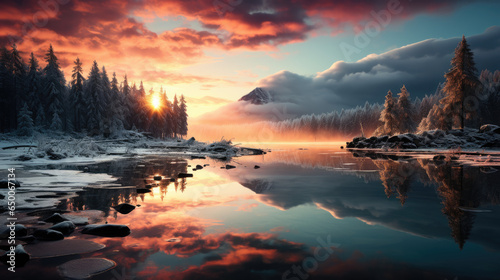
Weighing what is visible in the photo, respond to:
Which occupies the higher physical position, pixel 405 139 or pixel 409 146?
pixel 405 139

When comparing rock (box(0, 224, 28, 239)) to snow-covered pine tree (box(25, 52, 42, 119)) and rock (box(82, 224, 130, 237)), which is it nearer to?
rock (box(82, 224, 130, 237))

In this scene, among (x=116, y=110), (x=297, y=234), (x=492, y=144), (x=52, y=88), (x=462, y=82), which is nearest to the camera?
(x=297, y=234)

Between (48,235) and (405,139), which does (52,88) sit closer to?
(48,235)

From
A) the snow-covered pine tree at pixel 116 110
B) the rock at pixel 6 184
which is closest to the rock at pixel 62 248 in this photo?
the rock at pixel 6 184

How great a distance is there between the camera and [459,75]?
44.7 metres

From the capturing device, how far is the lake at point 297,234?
12.1ft

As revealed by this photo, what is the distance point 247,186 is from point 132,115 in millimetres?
76426

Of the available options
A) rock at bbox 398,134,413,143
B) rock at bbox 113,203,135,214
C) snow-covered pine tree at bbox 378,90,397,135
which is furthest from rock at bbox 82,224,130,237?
snow-covered pine tree at bbox 378,90,397,135

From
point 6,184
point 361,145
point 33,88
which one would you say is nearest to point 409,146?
point 361,145

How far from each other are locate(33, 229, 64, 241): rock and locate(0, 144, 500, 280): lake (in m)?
0.27

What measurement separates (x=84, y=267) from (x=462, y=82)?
55505mm

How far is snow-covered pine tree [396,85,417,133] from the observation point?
62.4 m

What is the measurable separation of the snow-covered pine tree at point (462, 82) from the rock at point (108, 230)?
5395cm

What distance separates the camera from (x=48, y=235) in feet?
16.0
